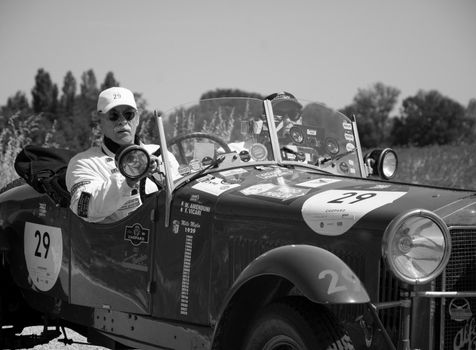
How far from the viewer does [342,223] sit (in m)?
4.11

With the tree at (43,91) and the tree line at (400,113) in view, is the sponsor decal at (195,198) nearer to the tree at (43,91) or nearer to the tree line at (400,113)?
the tree line at (400,113)

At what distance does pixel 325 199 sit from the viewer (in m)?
4.33

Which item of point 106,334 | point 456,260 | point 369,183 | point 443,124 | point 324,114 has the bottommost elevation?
point 106,334

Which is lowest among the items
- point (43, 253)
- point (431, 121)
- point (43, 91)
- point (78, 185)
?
point (43, 253)

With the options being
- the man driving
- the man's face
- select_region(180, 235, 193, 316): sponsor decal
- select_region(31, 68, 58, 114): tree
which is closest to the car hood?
select_region(180, 235, 193, 316): sponsor decal

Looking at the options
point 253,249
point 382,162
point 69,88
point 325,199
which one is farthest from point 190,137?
point 69,88

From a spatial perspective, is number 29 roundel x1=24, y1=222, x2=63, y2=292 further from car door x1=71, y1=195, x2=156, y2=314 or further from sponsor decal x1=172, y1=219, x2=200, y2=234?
sponsor decal x1=172, y1=219, x2=200, y2=234

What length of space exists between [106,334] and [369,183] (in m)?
2.21

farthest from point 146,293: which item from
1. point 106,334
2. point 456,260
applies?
point 456,260

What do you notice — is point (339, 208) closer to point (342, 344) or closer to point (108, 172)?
point (342, 344)

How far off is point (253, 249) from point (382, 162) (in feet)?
5.85

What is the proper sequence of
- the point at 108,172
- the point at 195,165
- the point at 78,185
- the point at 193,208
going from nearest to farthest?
the point at 193,208 → the point at 195,165 → the point at 78,185 → the point at 108,172

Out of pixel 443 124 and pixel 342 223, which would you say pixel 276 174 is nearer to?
pixel 342 223

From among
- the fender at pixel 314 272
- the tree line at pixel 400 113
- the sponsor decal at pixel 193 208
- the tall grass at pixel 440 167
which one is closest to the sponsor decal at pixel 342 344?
the fender at pixel 314 272
